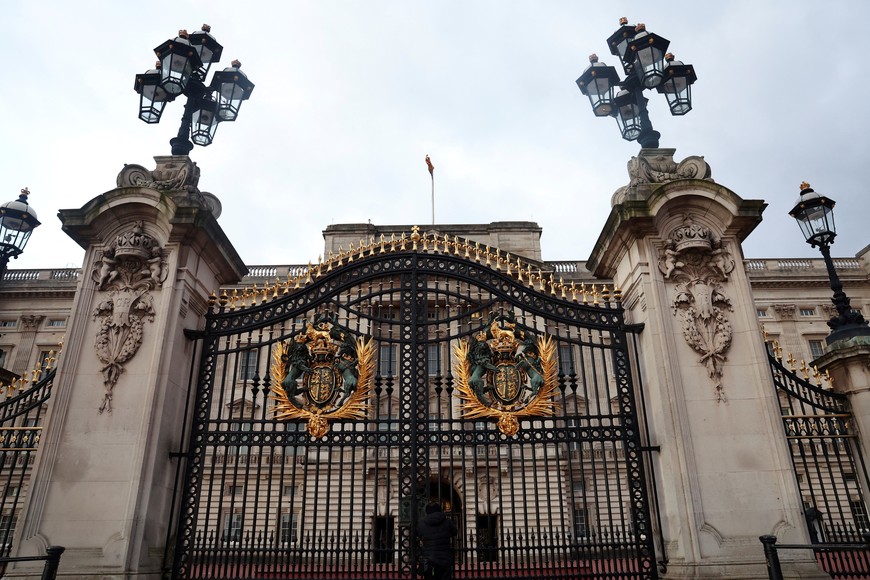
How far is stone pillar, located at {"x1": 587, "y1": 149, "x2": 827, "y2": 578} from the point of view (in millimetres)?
7914

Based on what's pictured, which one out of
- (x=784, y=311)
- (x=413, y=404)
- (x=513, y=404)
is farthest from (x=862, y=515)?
(x=784, y=311)

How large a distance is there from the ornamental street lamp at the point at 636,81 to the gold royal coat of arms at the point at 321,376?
20.0 feet

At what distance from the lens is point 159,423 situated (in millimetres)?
8602

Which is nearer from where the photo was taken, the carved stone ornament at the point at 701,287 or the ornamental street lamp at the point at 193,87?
the carved stone ornament at the point at 701,287

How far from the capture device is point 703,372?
877cm

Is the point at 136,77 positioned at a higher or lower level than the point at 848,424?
higher

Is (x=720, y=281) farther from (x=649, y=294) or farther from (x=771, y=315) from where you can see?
(x=771, y=315)

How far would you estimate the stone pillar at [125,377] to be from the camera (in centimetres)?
801

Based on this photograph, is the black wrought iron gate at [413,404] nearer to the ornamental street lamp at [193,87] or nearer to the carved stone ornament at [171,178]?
the carved stone ornament at [171,178]

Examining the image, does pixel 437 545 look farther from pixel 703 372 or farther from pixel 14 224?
pixel 14 224

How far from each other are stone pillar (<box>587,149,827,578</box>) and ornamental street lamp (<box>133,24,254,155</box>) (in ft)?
23.5

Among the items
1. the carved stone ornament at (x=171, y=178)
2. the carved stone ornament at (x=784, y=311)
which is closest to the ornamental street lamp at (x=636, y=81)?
the carved stone ornament at (x=171, y=178)


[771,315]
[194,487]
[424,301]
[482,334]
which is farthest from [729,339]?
[771,315]

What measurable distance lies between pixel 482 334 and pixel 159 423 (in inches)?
193
